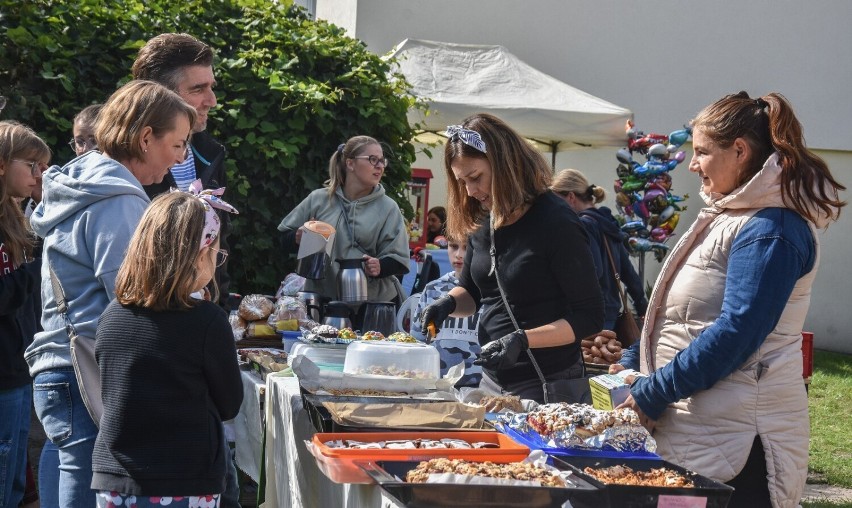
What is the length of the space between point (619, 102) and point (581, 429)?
10124 millimetres

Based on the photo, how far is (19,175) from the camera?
12.5ft

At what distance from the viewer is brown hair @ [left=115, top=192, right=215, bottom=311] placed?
7.73 ft

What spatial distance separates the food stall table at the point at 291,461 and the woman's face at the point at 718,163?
1.22 m

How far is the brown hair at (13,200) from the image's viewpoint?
3695 millimetres

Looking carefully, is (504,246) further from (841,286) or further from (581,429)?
(841,286)

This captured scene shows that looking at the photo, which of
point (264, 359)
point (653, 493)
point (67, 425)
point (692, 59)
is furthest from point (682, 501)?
point (692, 59)

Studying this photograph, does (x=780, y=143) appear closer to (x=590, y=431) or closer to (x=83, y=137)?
(x=590, y=431)

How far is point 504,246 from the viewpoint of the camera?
313 centimetres

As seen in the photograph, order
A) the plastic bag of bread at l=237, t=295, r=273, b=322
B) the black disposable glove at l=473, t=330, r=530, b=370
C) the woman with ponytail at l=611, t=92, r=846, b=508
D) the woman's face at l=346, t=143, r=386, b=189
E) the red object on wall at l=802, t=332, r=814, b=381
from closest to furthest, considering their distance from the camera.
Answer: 1. the woman with ponytail at l=611, t=92, r=846, b=508
2. the black disposable glove at l=473, t=330, r=530, b=370
3. the red object on wall at l=802, t=332, r=814, b=381
4. the plastic bag of bread at l=237, t=295, r=273, b=322
5. the woman's face at l=346, t=143, r=386, b=189

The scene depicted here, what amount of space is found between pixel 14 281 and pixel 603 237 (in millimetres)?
3572

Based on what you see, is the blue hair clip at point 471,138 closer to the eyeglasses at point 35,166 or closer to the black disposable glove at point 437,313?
the black disposable glove at point 437,313

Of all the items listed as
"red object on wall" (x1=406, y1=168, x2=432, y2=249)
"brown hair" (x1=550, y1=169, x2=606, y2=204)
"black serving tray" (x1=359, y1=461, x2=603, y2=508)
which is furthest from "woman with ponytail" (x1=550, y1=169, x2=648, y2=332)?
"black serving tray" (x1=359, y1=461, x2=603, y2=508)

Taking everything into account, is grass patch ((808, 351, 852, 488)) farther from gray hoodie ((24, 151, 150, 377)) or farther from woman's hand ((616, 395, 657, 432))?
gray hoodie ((24, 151, 150, 377))

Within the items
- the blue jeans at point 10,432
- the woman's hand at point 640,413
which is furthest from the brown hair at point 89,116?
the woman's hand at point 640,413
